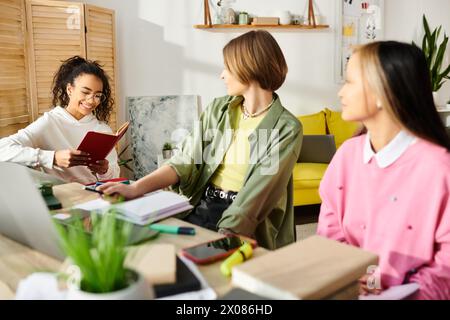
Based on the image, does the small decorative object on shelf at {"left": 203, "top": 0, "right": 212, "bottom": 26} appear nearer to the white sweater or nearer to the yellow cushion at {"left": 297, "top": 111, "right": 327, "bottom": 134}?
the yellow cushion at {"left": 297, "top": 111, "right": 327, "bottom": 134}

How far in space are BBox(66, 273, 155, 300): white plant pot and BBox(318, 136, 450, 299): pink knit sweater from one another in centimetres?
65

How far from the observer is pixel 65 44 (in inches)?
137

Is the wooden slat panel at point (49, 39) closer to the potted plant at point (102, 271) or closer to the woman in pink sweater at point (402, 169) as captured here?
the woman in pink sweater at point (402, 169)

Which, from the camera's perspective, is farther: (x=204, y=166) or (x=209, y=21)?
(x=209, y=21)

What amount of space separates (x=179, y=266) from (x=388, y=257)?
52 cm

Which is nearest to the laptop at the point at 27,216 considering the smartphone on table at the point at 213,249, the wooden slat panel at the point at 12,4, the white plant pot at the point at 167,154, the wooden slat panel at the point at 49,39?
the smartphone on table at the point at 213,249

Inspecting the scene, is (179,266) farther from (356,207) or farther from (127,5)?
(127,5)

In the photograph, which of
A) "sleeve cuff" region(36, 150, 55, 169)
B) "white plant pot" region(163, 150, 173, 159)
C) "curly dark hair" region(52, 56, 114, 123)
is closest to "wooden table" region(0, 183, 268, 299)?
"sleeve cuff" region(36, 150, 55, 169)

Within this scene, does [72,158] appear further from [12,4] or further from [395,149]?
[12,4]

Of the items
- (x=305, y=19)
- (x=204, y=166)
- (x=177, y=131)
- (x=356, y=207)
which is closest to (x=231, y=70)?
(x=204, y=166)

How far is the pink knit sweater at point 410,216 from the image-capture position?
3.67 feet

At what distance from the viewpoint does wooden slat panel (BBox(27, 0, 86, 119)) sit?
3.30 metres

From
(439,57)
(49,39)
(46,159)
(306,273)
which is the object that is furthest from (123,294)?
(439,57)

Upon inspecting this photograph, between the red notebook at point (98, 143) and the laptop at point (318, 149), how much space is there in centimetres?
252
